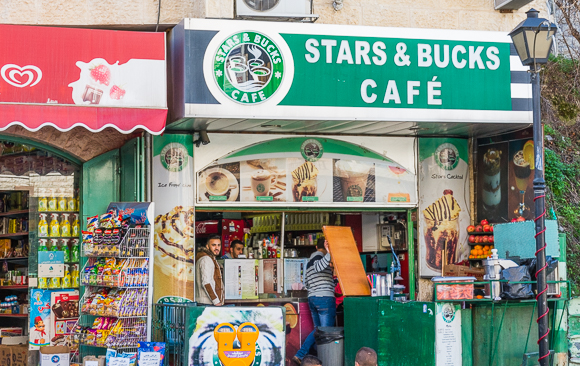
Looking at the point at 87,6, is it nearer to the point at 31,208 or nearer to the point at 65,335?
the point at 31,208

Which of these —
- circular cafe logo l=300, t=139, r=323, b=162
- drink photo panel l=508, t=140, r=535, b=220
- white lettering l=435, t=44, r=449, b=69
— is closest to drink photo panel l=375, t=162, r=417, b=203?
circular cafe logo l=300, t=139, r=323, b=162

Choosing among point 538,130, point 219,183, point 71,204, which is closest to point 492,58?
point 538,130

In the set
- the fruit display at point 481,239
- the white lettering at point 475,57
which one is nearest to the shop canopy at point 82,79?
the white lettering at point 475,57

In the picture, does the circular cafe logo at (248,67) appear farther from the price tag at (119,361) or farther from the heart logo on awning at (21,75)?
the price tag at (119,361)

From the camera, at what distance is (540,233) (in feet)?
28.1

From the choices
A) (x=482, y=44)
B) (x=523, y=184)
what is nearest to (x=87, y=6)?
(x=482, y=44)

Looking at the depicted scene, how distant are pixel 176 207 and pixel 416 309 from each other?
12.3 feet

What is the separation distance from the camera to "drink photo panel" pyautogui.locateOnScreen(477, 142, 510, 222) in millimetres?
11555

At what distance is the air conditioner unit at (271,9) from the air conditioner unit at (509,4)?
137 inches

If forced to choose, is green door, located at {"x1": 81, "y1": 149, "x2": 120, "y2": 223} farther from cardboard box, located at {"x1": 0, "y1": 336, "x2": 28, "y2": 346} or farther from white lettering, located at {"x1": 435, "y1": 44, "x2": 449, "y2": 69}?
white lettering, located at {"x1": 435, "y1": 44, "x2": 449, "y2": 69}

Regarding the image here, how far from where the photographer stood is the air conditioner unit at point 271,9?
1040cm

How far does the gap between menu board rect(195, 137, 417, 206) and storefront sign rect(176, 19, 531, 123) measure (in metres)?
1.39

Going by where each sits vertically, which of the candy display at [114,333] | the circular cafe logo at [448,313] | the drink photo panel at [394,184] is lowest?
the candy display at [114,333]

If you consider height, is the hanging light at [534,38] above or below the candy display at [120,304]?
above
